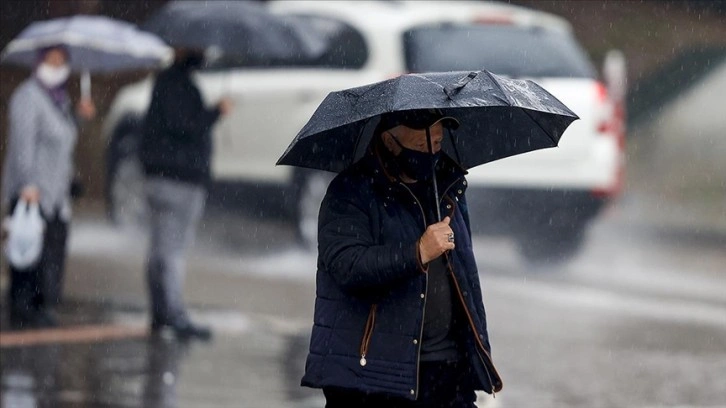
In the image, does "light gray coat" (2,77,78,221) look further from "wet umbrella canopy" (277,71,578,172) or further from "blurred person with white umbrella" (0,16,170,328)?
"wet umbrella canopy" (277,71,578,172)

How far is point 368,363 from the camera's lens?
5141 mm

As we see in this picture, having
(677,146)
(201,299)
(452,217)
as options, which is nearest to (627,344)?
(201,299)

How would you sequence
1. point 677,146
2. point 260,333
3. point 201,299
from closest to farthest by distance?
point 260,333, point 201,299, point 677,146

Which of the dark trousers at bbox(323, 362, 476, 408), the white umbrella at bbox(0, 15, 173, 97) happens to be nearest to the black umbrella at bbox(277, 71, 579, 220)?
the dark trousers at bbox(323, 362, 476, 408)

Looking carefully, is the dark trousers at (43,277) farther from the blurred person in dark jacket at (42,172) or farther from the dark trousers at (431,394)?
the dark trousers at (431,394)

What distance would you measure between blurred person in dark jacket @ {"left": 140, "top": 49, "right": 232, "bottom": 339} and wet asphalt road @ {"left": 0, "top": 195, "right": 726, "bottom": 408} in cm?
27

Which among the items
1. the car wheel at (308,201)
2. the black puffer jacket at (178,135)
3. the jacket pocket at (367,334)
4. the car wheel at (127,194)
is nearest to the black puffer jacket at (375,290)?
the jacket pocket at (367,334)

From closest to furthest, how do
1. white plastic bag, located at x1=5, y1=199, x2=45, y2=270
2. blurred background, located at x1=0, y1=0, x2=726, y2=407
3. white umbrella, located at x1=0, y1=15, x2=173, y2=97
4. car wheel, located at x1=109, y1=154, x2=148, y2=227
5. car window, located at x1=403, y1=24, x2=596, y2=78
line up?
blurred background, located at x1=0, y1=0, x2=726, y2=407 < white plastic bag, located at x1=5, y1=199, x2=45, y2=270 < white umbrella, located at x1=0, y1=15, x2=173, y2=97 < car window, located at x1=403, y1=24, x2=596, y2=78 < car wheel, located at x1=109, y1=154, x2=148, y2=227

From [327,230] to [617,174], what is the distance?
342 inches

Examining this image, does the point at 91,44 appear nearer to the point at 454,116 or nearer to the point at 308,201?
the point at 308,201

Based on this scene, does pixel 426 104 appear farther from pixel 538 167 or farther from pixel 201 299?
pixel 538 167

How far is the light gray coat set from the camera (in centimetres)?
1052

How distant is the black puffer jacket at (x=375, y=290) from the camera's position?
513 centimetres

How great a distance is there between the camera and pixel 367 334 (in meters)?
5.16
